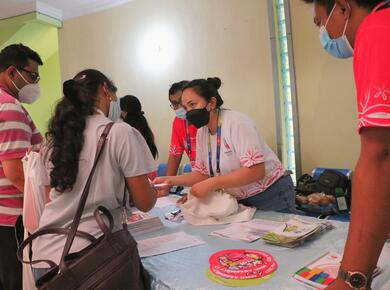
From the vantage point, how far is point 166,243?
141 cm

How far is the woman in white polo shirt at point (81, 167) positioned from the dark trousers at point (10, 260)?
2.37 feet

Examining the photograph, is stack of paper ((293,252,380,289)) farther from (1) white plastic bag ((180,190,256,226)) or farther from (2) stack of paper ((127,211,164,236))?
(2) stack of paper ((127,211,164,236))

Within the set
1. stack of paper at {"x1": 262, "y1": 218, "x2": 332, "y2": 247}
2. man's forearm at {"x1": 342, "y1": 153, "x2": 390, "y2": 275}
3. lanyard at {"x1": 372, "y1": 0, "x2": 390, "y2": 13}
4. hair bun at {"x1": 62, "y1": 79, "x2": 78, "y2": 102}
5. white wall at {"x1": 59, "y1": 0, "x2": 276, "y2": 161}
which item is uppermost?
white wall at {"x1": 59, "y1": 0, "x2": 276, "y2": 161}

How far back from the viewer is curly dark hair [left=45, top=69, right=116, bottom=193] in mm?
1073

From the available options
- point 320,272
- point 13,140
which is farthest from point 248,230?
point 13,140

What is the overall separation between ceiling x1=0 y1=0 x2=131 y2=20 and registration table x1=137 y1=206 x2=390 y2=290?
11.6ft

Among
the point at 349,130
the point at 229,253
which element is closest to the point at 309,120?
the point at 349,130

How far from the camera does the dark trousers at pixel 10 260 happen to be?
1.72m

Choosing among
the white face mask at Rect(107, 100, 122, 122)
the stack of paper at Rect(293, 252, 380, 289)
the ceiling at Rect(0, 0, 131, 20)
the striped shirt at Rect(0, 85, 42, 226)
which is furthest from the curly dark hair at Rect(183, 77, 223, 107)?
the ceiling at Rect(0, 0, 131, 20)

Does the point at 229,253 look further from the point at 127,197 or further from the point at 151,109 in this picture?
the point at 151,109

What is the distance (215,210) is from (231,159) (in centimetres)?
28

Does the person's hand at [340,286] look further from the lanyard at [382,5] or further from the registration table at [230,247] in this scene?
the lanyard at [382,5]

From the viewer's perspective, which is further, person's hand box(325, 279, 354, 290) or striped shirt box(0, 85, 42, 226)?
striped shirt box(0, 85, 42, 226)

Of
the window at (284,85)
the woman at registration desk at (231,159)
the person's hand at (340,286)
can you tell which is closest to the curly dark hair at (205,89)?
the woman at registration desk at (231,159)
